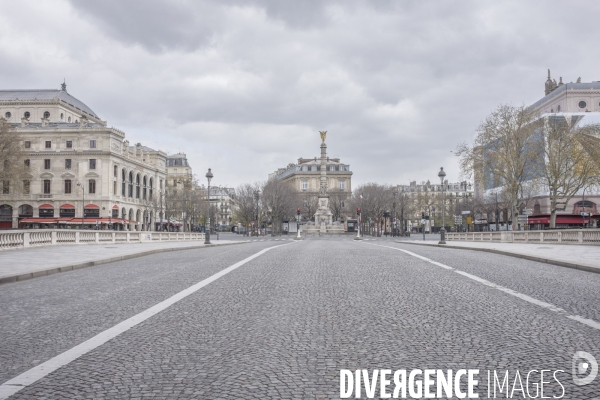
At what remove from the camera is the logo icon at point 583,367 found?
416 cm

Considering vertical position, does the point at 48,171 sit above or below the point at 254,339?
above

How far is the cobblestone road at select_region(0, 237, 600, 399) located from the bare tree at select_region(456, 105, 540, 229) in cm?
4875

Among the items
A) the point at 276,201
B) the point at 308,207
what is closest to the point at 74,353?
the point at 276,201

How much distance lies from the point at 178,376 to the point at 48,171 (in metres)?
87.1

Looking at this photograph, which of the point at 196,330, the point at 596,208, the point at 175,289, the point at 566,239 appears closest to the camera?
the point at 196,330

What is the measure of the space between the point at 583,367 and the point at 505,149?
56.9 metres

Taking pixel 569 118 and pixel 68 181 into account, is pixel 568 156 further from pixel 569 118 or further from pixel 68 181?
pixel 68 181

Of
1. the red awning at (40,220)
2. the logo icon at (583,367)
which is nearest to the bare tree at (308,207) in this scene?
the red awning at (40,220)

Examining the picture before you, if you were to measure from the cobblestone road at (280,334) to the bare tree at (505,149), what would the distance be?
48.8 metres

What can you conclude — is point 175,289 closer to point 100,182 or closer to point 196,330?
point 196,330

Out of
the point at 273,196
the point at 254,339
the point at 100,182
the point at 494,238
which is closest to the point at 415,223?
the point at 273,196

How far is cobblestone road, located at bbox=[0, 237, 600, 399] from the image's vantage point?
13.7ft

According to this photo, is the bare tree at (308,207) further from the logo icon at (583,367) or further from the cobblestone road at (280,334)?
the logo icon at (583,367)

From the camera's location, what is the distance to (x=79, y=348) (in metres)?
5.28
